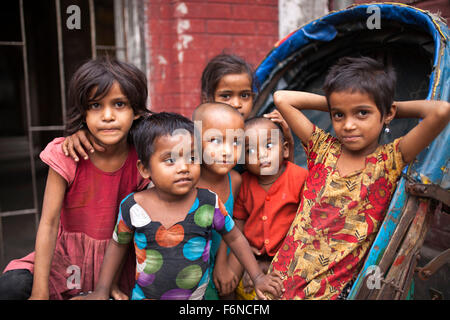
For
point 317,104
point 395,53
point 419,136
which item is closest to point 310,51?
point 395,53

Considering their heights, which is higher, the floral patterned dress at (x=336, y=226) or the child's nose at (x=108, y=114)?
the child's nose at (x=108, y=114)

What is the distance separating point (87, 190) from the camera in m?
1.83

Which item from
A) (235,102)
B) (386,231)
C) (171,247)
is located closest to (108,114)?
(171,247)

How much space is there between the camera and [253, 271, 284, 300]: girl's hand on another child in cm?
167

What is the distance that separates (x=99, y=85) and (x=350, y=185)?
1152 mm

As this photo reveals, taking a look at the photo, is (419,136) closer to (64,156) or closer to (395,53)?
(395,53)

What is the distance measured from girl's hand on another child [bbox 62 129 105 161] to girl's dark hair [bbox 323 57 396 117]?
41.6 inches

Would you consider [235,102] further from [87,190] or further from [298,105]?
[87,190]

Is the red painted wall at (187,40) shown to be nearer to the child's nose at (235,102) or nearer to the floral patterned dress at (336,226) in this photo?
the child's nose at (235,102)

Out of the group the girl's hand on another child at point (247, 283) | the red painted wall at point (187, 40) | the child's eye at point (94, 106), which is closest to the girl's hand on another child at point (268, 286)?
the girl's hand on another child at point (247, 283)

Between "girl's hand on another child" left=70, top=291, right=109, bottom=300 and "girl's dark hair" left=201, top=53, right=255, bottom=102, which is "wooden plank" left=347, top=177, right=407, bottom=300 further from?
"girl's dark hair" left=201, top=53, right=255, bottom=102

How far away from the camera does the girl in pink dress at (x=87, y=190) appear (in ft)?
5.63

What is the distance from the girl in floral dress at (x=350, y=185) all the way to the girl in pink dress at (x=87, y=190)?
806 mm
